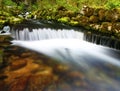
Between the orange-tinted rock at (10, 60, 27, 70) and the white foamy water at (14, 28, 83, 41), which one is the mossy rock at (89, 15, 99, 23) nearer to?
the white foamy water at (14, 28, 83, 41)

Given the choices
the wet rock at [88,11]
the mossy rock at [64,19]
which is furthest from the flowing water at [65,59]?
the wet rock at [88,11]

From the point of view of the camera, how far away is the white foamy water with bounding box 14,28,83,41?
12.4 meters

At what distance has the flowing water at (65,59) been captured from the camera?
22.6 ft

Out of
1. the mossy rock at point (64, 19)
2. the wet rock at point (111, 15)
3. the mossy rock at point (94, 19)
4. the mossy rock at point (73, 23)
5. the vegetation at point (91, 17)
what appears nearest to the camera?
the vegetation at point (91, 17)

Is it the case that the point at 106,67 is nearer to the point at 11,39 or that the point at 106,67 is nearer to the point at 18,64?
the point at 18,64

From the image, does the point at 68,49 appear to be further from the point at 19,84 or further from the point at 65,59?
the point at 19,84

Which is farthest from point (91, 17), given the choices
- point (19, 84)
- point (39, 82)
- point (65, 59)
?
point (19, 84)

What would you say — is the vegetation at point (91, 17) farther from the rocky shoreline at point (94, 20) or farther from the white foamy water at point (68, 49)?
the white foamy water at point (68, 49)

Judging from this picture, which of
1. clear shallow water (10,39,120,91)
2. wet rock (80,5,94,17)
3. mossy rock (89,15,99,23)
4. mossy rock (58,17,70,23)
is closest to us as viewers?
clear shallow water (10,39,120,91)

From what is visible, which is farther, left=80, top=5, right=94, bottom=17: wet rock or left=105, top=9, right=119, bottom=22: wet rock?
left=80, top=5, right=94, bottom=17: wet rock

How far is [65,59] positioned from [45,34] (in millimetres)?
3964

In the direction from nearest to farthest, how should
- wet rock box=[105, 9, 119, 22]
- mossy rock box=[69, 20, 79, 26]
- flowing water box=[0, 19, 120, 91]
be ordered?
flowing water box=[0, 19, 120, 91] < wet rock box=[105, 9, 119, 22] < mossy rock box=[69, 20, 79, 26]

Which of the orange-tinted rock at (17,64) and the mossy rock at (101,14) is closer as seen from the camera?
the orange-tinted rock at (17,64)

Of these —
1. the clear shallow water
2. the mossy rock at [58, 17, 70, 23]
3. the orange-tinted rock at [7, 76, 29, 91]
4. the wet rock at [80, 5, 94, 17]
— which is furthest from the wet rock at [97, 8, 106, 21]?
the orange-tinted rock at [7, 76, 29, 91]
